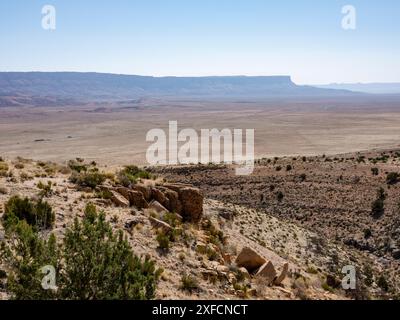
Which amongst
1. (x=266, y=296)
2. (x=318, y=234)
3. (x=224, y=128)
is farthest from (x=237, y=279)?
(x=224, y=128)

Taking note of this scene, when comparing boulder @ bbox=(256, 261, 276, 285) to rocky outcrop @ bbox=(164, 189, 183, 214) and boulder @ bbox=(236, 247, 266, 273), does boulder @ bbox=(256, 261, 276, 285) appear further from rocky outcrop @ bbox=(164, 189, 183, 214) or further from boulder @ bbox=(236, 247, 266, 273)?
rocky outcrop @ bbox=(164, 189, 183, 214)

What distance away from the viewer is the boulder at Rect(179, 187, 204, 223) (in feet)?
44.6

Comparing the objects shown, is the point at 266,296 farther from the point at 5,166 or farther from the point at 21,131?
the point at 21,131

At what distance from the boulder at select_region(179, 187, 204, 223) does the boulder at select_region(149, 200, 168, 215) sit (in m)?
0.96

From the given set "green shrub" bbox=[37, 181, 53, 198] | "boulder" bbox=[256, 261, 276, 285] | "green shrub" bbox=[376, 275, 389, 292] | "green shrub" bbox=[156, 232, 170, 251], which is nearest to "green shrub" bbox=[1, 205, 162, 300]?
"green shrub" bbox=[156, 232, 170, 251]

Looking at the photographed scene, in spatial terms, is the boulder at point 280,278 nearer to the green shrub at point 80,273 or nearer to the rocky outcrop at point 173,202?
the rocky outcrop at point 173,202

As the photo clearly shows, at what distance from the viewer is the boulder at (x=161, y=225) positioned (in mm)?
11219

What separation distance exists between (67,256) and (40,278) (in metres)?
0.50

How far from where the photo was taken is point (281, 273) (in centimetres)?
1096

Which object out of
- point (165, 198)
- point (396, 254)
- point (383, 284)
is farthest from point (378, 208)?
point (165, 198)

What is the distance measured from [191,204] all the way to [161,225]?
2.53 m

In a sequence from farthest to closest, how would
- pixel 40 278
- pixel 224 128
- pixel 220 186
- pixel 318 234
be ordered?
1. pixel 224 128
2. pixel 220 186
3. pixel 318 234
4. pixel 40 278

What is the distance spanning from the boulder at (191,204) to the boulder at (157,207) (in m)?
0.96
